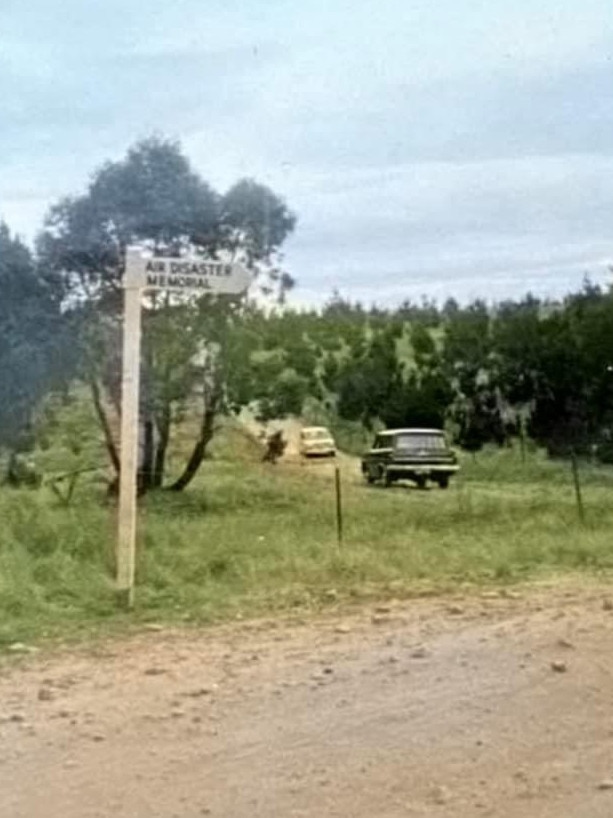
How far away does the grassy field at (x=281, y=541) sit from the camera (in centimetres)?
1007

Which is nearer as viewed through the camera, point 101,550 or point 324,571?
point 324,571

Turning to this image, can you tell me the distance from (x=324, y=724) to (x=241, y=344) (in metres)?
9.67

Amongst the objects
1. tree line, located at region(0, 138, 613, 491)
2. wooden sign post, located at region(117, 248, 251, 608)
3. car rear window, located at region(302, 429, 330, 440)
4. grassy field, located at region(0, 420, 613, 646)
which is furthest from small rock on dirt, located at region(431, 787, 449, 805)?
car rear window, located at region(302, 429, 330, 440)

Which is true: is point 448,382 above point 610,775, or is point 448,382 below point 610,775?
above

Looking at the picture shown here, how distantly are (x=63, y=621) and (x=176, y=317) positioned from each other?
5.77 meters

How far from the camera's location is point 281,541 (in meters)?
12.8

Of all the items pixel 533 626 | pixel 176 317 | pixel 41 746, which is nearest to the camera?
pixel 41 746

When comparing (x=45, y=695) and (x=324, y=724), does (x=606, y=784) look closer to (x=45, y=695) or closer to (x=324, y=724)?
(x=324, y=724)

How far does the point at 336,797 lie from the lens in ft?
18.3

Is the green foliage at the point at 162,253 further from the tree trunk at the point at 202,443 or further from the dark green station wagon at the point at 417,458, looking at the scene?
the dark green station wagon at the point at 417,458

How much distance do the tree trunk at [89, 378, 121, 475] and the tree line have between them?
0.02m

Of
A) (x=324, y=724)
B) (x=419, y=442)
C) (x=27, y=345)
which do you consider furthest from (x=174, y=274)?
(x=419, y=442)

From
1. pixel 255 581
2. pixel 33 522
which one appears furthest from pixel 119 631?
pixel 33 522

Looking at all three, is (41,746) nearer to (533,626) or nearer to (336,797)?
(336,797)
